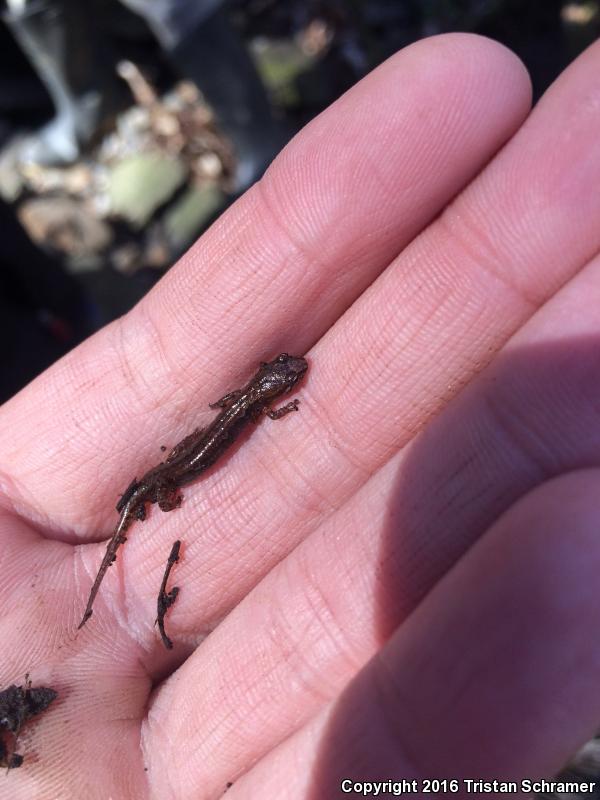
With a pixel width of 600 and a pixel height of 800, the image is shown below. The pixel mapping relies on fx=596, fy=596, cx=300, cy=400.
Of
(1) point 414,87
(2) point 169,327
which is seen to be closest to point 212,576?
(2) point 169,327

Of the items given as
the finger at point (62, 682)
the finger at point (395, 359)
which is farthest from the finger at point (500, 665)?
the finger at point (62, 682)

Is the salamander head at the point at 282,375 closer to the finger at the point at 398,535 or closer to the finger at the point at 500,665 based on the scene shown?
the finger at the point at 398,535

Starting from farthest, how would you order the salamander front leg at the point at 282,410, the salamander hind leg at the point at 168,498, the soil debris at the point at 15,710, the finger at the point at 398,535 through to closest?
Result: the salamander hind leg at the point at 168,498 < the salamander front leg at the point at 282,410 < the soil debris at the point at 15,710 < the finger at the point at 398,535

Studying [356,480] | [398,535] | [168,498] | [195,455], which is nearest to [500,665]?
[398,535]

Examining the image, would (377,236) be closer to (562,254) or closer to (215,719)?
(562,254)

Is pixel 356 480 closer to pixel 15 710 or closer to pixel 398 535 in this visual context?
pixel 398 535
